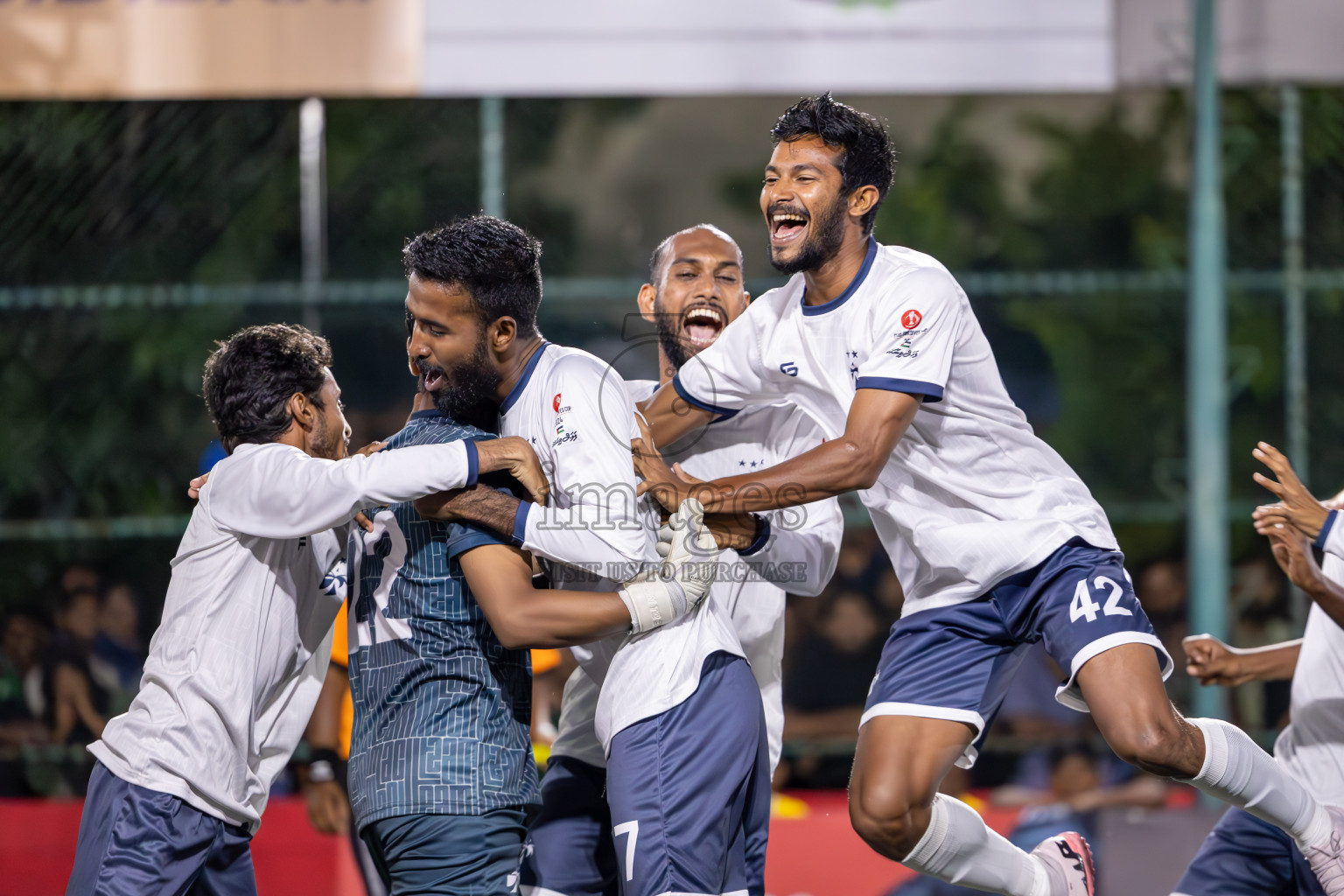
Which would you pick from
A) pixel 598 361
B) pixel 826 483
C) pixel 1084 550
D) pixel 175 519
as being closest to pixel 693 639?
pixel 826 483

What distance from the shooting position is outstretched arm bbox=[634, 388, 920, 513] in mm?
3209

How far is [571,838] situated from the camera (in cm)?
350

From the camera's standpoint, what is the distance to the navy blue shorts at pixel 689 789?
296cm

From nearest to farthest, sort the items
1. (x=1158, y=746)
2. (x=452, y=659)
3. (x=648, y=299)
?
1. (x=452, y=659)
2. (x=1158, y=746)
3. (x=648, y=299)

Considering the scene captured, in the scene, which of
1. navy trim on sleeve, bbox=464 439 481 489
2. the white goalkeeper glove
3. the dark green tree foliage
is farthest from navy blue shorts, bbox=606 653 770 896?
the dark green tree foliage

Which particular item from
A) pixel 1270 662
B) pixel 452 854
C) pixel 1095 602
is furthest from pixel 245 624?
pixel 1270 662

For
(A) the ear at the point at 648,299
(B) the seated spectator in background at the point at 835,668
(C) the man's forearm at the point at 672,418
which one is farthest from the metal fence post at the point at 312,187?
(C) the man's forearm at the point at 672,418

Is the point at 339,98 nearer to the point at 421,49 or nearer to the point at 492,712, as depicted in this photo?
the point at 421,49

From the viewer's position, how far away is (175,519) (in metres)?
6.85

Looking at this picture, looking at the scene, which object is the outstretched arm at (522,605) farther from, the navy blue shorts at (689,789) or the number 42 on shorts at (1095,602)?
the number 42 on shorts at (1095,602)

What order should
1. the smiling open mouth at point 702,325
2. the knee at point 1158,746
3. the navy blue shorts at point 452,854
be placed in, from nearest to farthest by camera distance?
the navy blue shorts at point 452,854
the knee at point 1158,746
the smiling open mouth at point 702,325

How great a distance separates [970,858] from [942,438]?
3.72 ft

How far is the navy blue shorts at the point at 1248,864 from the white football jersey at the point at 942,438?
1100mm

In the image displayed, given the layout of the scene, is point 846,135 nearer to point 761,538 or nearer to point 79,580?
point 761,538
